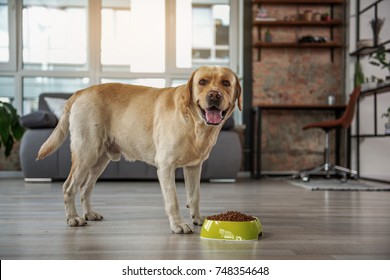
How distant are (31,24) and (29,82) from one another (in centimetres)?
81

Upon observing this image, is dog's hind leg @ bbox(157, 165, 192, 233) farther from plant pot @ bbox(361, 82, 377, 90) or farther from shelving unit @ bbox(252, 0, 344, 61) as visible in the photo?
shelving unit @ bbox(252, 0, 344, 61)

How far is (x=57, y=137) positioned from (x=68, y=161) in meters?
2.97

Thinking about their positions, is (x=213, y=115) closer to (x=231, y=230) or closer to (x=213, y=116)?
(x=213, y=116)

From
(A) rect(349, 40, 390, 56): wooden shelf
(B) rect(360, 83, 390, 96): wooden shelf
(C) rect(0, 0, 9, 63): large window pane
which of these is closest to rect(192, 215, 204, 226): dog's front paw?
(B) rect(360, 83, 390, 96): wooden shelf

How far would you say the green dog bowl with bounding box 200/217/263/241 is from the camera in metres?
1.96

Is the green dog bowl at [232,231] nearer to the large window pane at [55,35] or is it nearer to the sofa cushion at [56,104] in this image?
the sofa cushion at [56,104]

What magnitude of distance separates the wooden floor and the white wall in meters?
2.09

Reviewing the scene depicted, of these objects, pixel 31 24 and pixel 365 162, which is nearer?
pixel 365 162

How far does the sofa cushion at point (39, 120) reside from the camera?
5230mm
